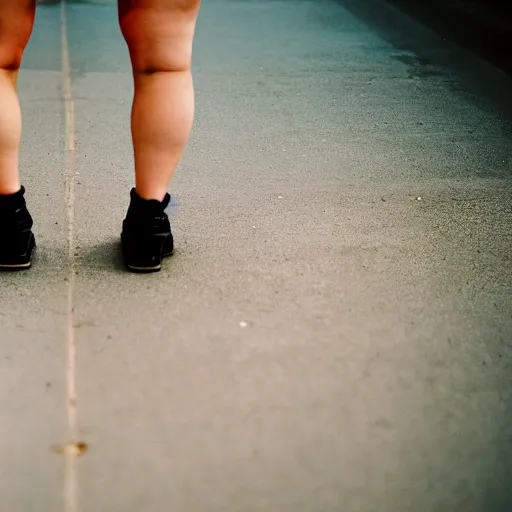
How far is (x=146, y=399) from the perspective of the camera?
2.70 ft

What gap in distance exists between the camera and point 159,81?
0.97 metres

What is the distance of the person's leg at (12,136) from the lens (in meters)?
0.92

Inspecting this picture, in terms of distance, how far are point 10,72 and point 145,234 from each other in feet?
0.98

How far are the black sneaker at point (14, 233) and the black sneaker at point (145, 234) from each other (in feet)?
0.50

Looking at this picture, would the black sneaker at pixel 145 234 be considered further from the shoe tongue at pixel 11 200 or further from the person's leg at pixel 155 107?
the shoe tongue at pixel 11 200

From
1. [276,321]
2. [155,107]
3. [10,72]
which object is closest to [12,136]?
[10,72]

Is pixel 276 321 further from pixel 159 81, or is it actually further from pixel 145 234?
pixel 159 81

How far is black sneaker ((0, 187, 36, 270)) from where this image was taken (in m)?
1.02

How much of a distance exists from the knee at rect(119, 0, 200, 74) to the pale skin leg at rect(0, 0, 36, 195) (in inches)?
5.2

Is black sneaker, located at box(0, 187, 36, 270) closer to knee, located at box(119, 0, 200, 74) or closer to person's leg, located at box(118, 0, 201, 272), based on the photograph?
person's leg, located at box(118, 0, 201, 272)

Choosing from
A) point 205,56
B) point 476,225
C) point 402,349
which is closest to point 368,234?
point 476,225

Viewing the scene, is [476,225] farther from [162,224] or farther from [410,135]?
[162,224]

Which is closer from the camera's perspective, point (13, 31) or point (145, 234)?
point (13, 31)

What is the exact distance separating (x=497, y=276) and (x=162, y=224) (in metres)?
0.54
